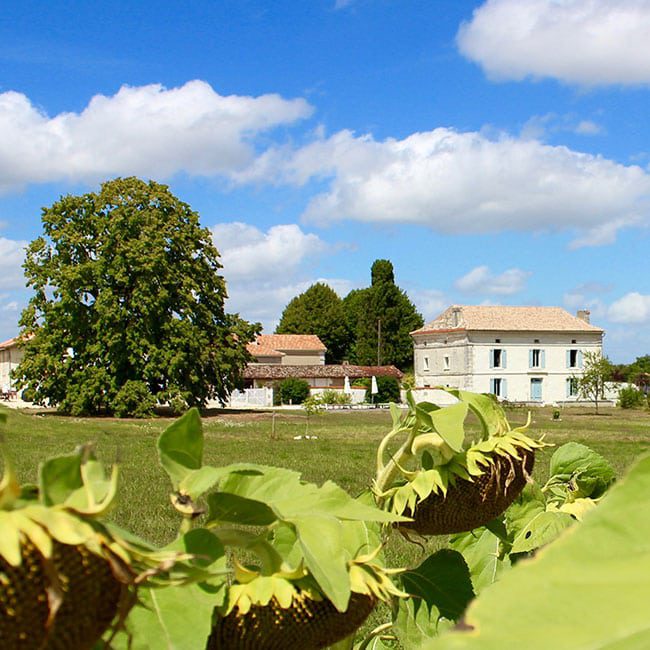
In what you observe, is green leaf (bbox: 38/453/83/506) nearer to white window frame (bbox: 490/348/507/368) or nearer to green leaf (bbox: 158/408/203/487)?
green leaf (bbox: 158/408/203/487)

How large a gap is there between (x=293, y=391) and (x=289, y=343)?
11.9 metres

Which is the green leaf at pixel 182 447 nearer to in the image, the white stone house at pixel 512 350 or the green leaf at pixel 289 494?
the green leaf at pixel 289 494

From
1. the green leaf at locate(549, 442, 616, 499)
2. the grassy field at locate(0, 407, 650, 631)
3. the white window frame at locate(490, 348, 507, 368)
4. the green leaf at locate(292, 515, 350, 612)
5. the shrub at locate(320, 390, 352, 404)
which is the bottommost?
the grassy field at locate(0, 407, 650, 631)

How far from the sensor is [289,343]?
56719mm

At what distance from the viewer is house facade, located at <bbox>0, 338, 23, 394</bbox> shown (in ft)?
175

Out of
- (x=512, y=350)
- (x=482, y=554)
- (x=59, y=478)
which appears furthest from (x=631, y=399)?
(x=59, y=478)

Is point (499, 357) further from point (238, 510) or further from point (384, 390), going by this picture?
point (238, 510)

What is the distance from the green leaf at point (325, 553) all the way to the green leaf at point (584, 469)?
182 cm

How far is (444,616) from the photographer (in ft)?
4.66

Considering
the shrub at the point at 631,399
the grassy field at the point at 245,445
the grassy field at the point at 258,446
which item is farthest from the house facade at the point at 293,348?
the grassy field at the point at 258,446

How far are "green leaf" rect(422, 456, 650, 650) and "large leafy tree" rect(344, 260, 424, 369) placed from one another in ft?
194

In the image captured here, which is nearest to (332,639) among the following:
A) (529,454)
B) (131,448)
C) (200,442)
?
(200,442)

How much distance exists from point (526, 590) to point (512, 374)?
156 feet

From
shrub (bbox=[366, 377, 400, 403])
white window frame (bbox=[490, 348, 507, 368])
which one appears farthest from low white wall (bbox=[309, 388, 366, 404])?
white window frame (bbox=[490, 348, 507, 368])
